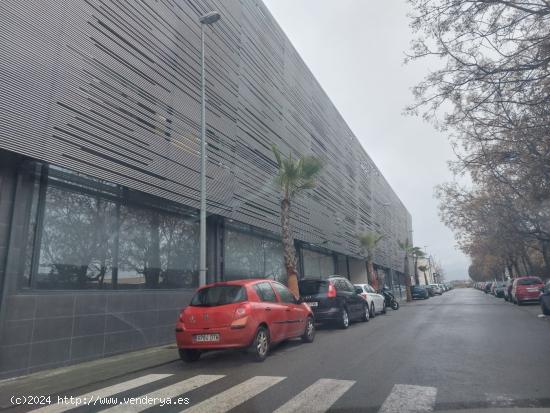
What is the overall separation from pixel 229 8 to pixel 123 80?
25.9 feet

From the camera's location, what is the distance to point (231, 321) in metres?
7.40

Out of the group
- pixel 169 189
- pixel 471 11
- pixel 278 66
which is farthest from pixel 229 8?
pixel 471 11

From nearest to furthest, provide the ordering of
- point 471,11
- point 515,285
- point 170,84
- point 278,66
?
point 471,11, point 170,84, point 278,66, point 515,285

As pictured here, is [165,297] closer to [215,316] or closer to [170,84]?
[215,316]

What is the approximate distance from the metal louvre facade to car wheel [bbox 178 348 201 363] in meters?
4.27

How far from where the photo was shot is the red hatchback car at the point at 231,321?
7389mm

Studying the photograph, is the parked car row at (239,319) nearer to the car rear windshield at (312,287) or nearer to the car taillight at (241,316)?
the car taillight at (241,316)

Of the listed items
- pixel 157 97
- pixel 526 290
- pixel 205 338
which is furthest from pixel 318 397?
pixel 526 290

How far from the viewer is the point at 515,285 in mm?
25375

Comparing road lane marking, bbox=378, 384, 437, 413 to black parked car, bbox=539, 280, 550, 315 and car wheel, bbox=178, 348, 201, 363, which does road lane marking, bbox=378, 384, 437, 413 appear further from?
black parked car, bbox=539, 280, 550, 315

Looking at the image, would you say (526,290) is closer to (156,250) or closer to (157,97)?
(156,250)

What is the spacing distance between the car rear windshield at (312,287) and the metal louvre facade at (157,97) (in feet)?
11.1

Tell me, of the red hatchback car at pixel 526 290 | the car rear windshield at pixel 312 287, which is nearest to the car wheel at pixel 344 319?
the car rear windshield at pixel 312 287

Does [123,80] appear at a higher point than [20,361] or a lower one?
higher
